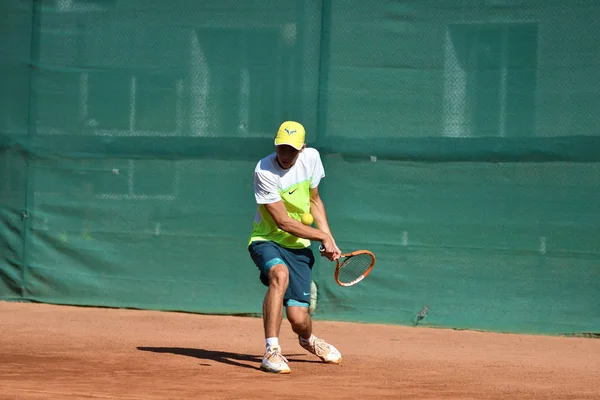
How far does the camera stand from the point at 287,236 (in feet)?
20.5

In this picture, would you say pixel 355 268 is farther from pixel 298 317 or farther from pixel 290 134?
pixel 290 134

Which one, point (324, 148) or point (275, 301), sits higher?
point (324, 148)

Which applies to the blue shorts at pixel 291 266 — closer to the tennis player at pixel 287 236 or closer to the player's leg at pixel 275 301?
the tennis player at pixel 287 236

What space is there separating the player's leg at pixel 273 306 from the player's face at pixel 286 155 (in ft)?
1.65

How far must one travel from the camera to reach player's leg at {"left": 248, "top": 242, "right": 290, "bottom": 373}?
592 cm

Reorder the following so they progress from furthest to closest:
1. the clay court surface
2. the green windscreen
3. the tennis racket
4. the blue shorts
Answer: the green windscreen
the tennis racket
the blue shorts
the clay court surface

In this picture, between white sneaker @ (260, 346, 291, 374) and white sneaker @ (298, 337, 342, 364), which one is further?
white sneaker @ (298, 337, 342, 364)

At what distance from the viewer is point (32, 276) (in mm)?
9539

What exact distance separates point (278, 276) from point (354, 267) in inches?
30.8

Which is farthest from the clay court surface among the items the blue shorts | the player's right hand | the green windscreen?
the player's right hand

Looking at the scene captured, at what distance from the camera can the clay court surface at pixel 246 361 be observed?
533 cm

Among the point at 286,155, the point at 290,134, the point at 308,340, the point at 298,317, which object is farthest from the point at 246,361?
the point at 290,134

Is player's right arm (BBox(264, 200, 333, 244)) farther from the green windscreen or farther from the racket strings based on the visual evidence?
the green windscreen

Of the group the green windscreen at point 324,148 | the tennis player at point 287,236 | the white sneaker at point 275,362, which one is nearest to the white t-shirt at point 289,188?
the tennis player at point 287,236
